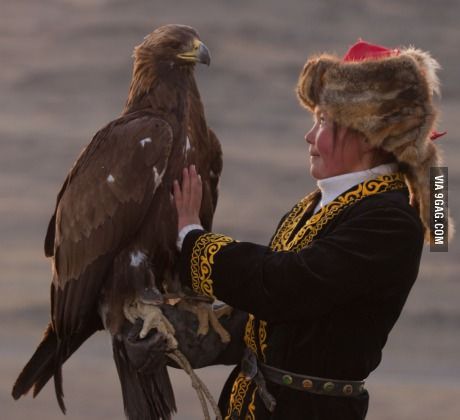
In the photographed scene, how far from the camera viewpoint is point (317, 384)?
6.82 feet

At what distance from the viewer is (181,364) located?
2.38m

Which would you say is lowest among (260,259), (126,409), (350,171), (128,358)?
(126,409)

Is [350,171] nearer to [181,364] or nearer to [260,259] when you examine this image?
[260,259]

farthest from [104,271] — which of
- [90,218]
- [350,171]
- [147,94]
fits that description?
[350,171]

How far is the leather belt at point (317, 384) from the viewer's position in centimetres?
208

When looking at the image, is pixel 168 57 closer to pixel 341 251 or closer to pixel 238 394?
pixel 341 251

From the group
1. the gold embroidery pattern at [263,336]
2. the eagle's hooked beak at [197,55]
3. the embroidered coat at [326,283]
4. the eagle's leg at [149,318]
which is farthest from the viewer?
the eagle's hooked beak at [197,55]

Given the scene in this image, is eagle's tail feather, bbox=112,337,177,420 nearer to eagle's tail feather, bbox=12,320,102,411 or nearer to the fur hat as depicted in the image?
eagle's tail feather, bbox=12,320,102,411

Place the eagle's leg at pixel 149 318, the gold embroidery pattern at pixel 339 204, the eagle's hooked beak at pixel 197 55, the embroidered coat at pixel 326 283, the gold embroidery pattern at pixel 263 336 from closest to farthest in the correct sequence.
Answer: the embroidered coat at pixel 326 283 → the gold embroidery pattern at pixel 339 204 → the gold embroidery pattern at pixel 263 336 → the eagle's leg at pixel 149 318 → the eagle's hooked beak at pixel 197 55

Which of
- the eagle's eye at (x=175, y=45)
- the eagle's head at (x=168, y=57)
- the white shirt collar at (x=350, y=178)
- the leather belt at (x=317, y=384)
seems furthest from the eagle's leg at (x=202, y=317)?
the eagle's eye at (x=175, y=45)

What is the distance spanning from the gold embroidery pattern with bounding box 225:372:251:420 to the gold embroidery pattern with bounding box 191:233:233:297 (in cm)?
33

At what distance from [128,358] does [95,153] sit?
65cm

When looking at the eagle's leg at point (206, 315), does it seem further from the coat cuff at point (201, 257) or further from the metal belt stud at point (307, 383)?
the metal belt stud at point (307, 383)

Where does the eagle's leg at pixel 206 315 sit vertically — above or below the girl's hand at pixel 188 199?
below
